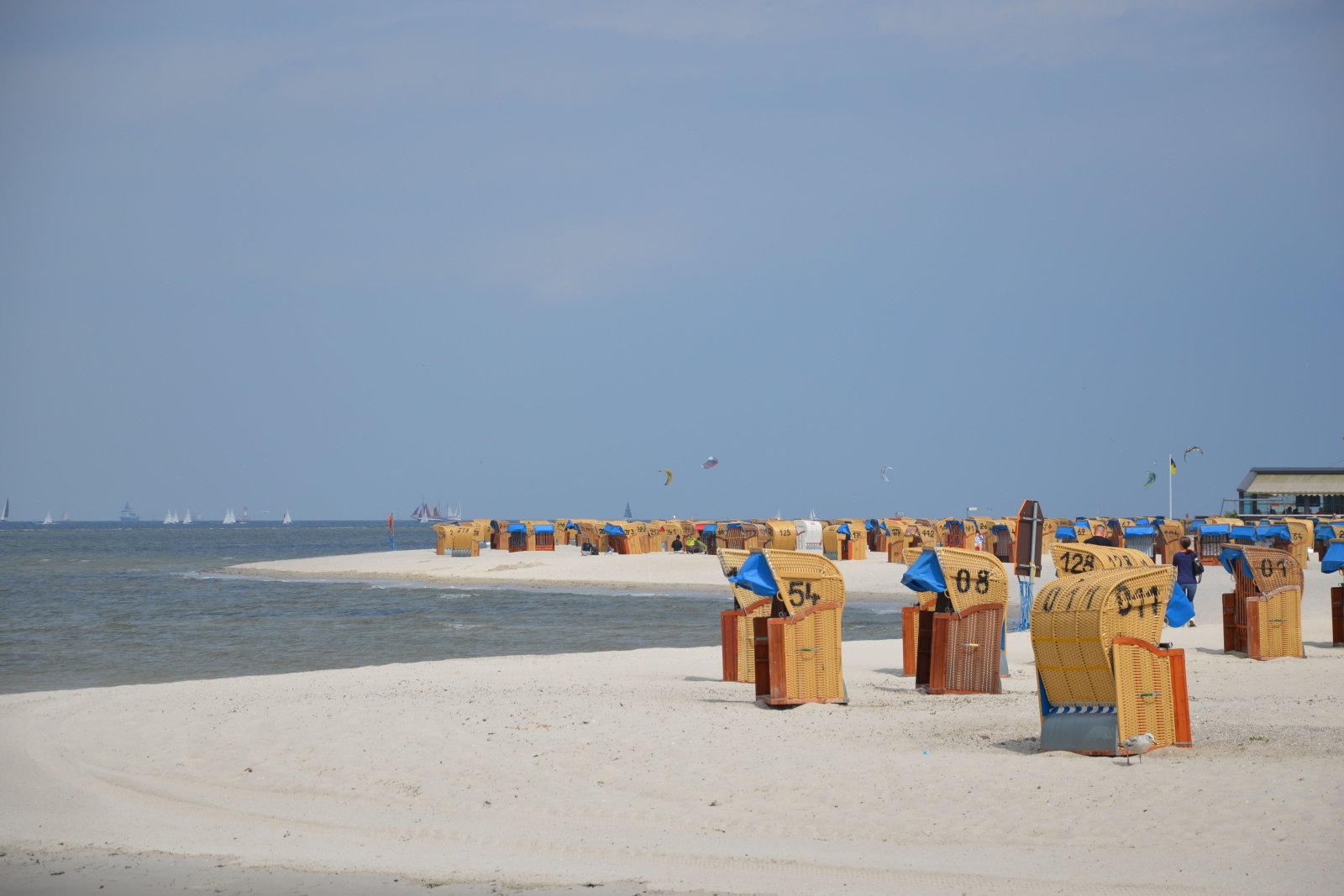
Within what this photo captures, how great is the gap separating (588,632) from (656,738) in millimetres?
14120

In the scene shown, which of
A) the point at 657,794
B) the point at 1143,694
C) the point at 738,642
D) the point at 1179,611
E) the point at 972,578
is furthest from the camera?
the point at 1179,611

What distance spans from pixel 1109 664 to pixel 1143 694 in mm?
416

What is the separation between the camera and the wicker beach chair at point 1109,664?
9.02m

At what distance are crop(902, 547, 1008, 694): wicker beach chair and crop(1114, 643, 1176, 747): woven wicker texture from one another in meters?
3.45

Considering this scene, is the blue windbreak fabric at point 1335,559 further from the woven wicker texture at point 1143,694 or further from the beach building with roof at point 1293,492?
the beach building with roof at point 1293,492

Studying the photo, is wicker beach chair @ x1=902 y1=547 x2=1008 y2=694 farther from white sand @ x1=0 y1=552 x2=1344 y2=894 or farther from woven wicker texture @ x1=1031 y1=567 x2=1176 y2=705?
woven wicker texture @ x1=1031 y1=567 x2=1176 y2=705

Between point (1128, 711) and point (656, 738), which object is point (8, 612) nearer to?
point (656, 738)

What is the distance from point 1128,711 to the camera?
9.10m

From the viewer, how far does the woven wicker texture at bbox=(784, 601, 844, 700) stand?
468 inches

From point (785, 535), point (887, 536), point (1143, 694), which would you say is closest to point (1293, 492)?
point (887, 536)

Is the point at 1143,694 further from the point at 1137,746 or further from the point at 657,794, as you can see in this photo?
the point at 657,794

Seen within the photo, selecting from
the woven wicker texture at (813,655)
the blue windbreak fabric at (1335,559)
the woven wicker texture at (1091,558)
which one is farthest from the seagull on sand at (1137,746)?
the blue windbreak fabric at (1335,559)

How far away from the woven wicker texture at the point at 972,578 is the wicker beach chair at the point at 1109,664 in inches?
125

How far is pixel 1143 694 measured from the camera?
916 centimetres
